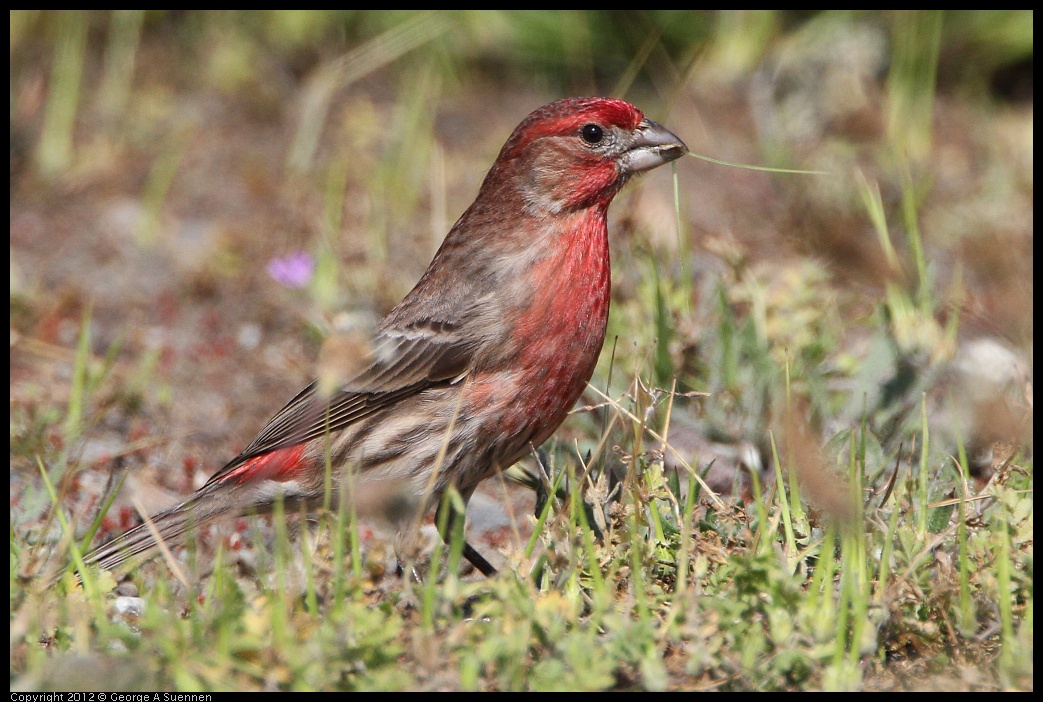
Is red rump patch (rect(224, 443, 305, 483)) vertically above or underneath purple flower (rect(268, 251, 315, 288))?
underneath

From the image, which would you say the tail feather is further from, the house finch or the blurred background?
the blurred background

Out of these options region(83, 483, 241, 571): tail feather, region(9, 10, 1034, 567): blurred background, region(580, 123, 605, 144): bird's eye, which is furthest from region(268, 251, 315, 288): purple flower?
region(580, 123, 605, 144): bird's eye

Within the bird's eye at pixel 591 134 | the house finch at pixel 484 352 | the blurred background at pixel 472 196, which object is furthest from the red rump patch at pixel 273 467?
the bird's eye at pixel 591 134

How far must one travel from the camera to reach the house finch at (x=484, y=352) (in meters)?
3.52

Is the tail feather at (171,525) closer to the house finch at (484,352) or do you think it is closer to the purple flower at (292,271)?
the house finch at (484,352)

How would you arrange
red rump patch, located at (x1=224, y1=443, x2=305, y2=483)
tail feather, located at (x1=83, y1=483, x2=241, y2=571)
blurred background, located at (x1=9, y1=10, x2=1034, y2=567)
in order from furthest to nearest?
blurred background, located at (x1=9, y1=10, x2=1034, y2=567) → red rump patch, located at (x1=224, y1=443, x2=305, y2=483) → tail feather, located at (x1=83, y1=483, x2=241, y2=571)

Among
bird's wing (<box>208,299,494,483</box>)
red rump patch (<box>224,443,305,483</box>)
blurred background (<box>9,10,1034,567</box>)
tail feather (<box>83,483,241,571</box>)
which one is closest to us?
tail feather (<box>83,483,241,571</box>)

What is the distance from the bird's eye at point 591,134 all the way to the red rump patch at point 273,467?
132cm

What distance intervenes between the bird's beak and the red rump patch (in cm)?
137

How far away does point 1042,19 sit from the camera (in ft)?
22.9

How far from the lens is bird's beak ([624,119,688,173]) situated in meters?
3.81

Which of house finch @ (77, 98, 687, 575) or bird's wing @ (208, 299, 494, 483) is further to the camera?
bird's wing @ (208, 299, 494, 483)

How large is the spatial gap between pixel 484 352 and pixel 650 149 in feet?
2.85

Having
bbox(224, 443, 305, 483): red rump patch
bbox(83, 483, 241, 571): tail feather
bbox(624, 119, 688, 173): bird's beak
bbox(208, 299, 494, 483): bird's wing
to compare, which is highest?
bbox(624, 119, 688, 173): bird's beak
